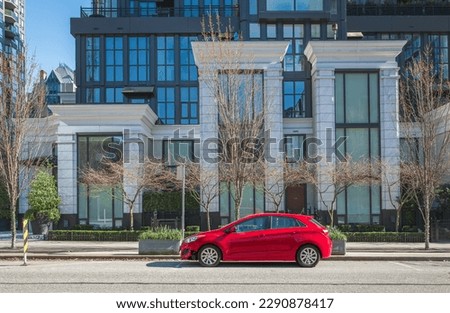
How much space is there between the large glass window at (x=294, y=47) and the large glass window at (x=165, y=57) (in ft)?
38.4

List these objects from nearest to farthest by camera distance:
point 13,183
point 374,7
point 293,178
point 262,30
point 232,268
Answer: point 232,268 < point 13,183 < point 293,178 < point 262,30 < point 374,7

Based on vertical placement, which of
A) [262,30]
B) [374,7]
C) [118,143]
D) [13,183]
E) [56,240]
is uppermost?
[374,7]

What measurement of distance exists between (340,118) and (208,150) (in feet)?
23.0

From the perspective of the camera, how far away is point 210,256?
55.2 feet

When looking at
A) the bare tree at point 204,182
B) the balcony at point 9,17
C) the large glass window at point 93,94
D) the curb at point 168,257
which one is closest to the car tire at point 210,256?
the curb at point 168,257

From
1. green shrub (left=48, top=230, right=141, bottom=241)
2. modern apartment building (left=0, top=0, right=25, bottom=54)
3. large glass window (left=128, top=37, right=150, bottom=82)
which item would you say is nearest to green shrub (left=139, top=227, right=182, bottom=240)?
green shrub (left=48, top=230, right=141, bottom=241)

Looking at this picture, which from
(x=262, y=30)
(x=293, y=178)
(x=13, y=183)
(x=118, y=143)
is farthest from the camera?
(x=262, y=30)

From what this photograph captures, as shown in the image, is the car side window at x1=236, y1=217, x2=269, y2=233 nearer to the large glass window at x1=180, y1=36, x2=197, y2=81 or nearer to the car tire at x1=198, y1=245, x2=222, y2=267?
the car tire at x1=198, y1=245, x2=222, y2=267

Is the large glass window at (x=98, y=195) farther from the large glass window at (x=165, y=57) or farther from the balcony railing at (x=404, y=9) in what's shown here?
the balcony railing at (x=404, y=9)

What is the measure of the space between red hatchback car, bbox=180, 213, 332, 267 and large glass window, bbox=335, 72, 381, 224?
51.8ft
